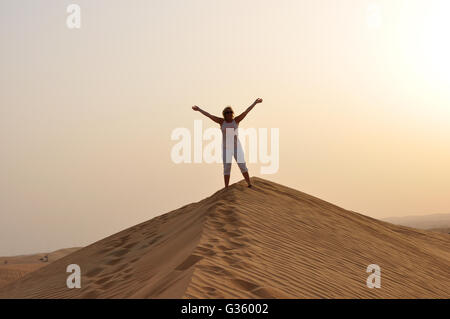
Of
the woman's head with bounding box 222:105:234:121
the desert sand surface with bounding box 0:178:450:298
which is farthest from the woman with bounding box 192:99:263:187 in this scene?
the desert sand surface with bounding box 0:178:450:298

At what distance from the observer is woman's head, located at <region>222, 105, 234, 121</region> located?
10883 millimetres

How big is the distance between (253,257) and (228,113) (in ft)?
13.9

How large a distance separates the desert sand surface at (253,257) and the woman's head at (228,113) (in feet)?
5.53

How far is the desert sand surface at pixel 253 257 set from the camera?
6.39 meters

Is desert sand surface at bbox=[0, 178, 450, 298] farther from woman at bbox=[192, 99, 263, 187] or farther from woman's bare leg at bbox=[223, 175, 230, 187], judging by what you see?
woman at bbox=[192, 99, 263, 187]

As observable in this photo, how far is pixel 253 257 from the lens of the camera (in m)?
7.34

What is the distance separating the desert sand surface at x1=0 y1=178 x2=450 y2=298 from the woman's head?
169 cm

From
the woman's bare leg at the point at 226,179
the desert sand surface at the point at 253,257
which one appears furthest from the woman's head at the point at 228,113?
→ the desert sand surface at the point at 253,257

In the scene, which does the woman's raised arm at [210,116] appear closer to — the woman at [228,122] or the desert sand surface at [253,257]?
the woman at [228,122]

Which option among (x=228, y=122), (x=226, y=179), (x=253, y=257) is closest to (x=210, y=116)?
(x=228, y=122)
